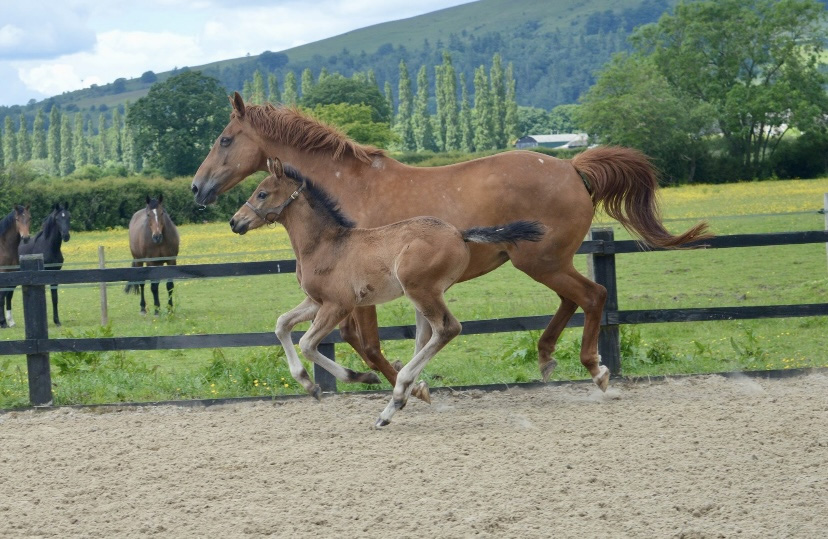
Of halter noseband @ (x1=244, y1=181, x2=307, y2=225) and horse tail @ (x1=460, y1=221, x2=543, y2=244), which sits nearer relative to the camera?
horse tail @ (x1=460, y1=221, x2=543, y2=244)

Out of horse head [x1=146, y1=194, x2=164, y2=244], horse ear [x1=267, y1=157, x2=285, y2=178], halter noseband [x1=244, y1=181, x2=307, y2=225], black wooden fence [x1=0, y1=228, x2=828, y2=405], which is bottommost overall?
black wooden fence [x1=0, y1=228, x2=828, y2=405]

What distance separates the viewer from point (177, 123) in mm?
63594

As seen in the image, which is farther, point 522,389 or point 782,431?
point 522,389

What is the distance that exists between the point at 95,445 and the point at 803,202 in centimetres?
2727

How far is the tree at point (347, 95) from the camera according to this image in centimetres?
8625

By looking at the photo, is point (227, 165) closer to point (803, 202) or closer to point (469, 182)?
point (469, 182)

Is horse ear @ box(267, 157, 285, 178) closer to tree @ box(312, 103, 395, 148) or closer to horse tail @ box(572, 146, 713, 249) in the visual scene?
horse tail @ box(572, 146, 713, 249)

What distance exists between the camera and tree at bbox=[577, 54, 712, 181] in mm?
50031

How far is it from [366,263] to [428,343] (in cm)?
67

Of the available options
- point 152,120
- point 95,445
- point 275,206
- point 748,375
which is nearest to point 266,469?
point 95,445

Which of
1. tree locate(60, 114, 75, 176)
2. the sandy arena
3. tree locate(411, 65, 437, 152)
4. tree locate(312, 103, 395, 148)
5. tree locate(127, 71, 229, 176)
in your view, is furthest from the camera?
tree locate(60, 114, 75, 176)

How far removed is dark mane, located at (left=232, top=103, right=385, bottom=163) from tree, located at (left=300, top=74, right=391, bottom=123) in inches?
3104

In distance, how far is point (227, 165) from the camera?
727 cm

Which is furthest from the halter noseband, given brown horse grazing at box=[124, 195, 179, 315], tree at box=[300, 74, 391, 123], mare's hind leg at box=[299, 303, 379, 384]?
tree at box=[300, 74, 391, 123]
